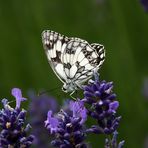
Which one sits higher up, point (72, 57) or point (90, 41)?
point (90, 41)

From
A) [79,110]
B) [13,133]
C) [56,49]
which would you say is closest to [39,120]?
[56,49]

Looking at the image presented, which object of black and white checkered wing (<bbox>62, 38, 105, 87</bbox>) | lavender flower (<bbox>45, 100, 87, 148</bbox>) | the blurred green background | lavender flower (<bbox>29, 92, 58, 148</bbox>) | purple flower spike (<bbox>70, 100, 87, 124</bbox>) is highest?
the blurred green background

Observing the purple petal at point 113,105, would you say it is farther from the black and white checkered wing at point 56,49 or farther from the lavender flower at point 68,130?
the black and white checkered wing at point 56,49

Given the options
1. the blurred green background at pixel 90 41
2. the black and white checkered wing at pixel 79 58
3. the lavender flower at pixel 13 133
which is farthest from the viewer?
the blurred green background at pixel 90 41

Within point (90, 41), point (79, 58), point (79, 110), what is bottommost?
point (79, 110)

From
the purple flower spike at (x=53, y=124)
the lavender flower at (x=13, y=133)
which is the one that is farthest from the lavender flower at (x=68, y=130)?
the lavender flower at (x=13, y=133)

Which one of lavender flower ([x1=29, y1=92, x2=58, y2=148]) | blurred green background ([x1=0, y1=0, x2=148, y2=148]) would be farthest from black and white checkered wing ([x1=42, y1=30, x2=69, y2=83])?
blurred green background ([x1=0, y1=0, x2=148, y2=148])

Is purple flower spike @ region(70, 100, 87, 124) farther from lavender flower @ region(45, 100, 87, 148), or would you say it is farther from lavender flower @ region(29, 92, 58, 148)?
lavender flower @ region(29, 92, 58, 148)

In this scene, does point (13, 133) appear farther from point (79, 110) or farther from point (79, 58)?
point (79, 58)
